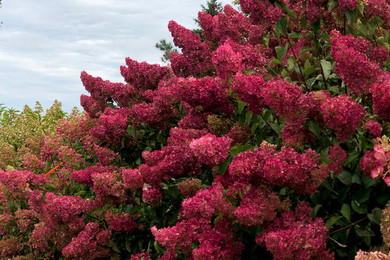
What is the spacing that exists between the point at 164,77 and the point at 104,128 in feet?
3.68

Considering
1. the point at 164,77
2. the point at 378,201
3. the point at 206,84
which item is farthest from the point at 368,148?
the point at 164,77

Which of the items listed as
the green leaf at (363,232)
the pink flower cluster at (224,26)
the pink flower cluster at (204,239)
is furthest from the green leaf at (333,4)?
the pink flower cluster at (224,26)

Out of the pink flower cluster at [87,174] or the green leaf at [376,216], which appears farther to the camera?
the pink flower cluster at [87,174]

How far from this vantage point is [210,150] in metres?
2.44

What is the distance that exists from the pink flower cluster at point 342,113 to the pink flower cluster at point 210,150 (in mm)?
605

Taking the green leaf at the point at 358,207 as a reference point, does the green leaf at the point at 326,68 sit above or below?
above

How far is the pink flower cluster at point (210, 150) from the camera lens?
8.00 feet

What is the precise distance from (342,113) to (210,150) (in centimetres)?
74

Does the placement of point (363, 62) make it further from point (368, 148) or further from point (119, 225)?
point (119, 225)

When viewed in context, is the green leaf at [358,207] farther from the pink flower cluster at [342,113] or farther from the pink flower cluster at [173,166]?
the pink flower cluster at [173,166]

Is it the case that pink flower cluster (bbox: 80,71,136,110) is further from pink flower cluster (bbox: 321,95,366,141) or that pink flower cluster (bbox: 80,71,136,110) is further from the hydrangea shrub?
pink flower cluster (bbox: 321,95,366,141)

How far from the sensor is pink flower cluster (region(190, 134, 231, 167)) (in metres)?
2.44

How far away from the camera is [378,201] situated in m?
2.36

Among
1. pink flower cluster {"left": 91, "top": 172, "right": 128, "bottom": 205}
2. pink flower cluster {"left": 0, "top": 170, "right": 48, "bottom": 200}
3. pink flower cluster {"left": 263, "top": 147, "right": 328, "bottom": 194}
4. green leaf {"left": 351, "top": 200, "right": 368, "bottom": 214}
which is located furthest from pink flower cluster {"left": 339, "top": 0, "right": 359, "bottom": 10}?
pink flower cluster {"left": 0, "top": 170, "right": 48, "bottom": 200}
